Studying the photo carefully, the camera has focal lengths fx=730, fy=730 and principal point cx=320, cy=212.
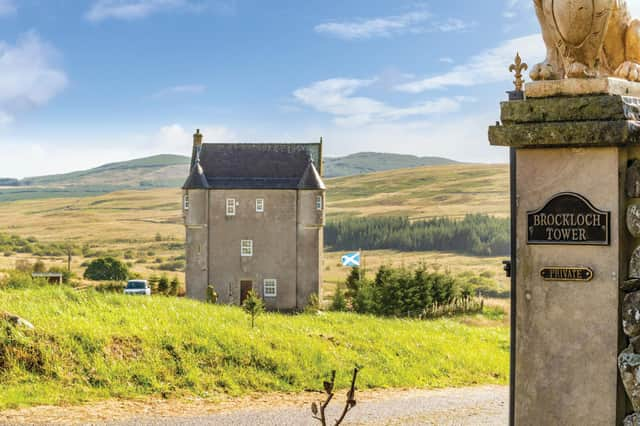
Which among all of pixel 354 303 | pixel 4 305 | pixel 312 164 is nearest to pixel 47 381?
pixel 4 305

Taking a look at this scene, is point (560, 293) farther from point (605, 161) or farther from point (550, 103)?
point (550, 103)

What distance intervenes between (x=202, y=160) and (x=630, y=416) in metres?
41.2

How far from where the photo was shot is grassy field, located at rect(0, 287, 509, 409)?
14227 mm

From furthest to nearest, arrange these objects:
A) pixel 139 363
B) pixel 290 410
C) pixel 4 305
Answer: pixel 4 305, pixel 139 363, pixel 290 410

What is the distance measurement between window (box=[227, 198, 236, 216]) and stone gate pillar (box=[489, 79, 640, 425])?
3849cm

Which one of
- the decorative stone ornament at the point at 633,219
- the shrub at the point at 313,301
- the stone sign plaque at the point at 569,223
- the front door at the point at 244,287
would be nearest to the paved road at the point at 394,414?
the stone sign plaque at the point at 569,223

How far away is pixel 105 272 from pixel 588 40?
59.5 metres

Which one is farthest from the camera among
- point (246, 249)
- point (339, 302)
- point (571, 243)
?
point (246, 249)

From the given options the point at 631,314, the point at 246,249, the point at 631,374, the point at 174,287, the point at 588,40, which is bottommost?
the point at 174,287

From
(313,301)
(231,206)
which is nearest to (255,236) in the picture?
(231,206)

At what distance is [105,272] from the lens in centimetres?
6166

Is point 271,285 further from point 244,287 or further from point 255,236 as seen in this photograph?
point 255,236

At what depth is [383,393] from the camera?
15.6 metres

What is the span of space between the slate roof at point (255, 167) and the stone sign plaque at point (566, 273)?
38364 millimetres
